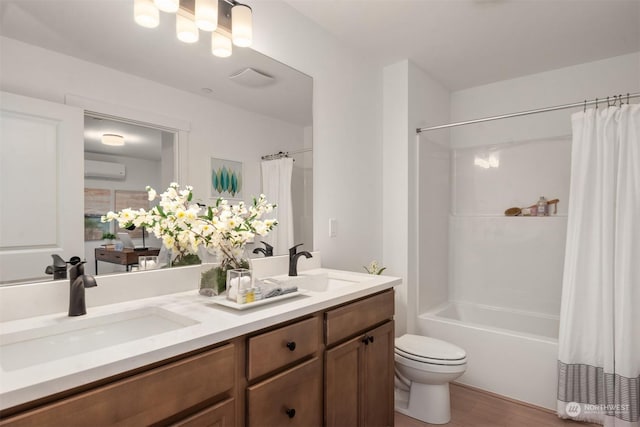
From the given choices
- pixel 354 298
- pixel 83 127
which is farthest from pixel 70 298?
pixel 354 298

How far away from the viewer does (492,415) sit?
7.28 ft

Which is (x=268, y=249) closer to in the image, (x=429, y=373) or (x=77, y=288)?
(x=77, y=288)

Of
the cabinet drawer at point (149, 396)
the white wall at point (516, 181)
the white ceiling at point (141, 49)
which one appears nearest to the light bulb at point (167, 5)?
the white ceiling at point (141, 49)

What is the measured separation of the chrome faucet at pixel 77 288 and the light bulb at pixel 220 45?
110cm

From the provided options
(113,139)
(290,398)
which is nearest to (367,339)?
(290,398)

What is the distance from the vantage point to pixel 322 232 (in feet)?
7.43

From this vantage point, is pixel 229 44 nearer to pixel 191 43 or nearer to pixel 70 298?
pixel 191 43

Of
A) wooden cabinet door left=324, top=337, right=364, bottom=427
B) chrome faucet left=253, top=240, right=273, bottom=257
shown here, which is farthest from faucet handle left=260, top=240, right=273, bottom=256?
wooden cabinet door left=324, top=337, right=364, bottom=427

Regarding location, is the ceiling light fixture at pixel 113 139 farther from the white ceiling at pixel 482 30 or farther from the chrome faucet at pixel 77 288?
the white ceiling at pixel 482 30

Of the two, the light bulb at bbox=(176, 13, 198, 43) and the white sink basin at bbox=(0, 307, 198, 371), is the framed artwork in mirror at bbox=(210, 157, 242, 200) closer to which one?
the light bulb at bbox=(176, 13, 198, 43)

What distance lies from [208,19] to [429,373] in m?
2.14

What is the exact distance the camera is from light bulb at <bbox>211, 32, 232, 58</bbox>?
1.64m

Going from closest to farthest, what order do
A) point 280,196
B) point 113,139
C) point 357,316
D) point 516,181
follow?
point 113,139
point 357,316
point 280,196
point 516,181

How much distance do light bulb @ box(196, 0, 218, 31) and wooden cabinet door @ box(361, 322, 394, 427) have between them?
5.05 feet
